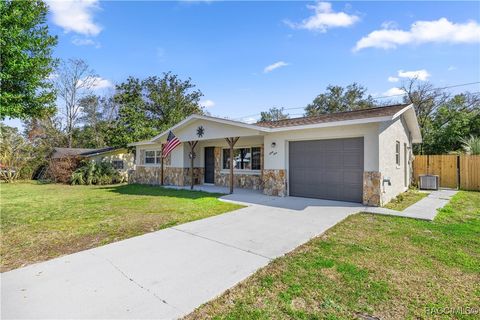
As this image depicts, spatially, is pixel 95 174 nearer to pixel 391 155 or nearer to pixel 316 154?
pixel 316 154

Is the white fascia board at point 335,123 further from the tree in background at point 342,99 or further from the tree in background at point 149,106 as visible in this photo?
the tree in background at point 342,99

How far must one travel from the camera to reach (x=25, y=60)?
411 inches

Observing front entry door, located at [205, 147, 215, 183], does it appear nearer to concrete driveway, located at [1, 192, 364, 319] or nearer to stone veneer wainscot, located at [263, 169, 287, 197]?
stone veneer wainscot, located at [263, 169, 287, 197]

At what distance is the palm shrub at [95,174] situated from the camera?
692 inches

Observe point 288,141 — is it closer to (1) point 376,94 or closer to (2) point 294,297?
(2) point 294,297

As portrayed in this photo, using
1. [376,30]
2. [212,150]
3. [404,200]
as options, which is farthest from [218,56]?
[404,200]

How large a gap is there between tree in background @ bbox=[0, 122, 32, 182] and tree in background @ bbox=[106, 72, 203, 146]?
821 centimetres

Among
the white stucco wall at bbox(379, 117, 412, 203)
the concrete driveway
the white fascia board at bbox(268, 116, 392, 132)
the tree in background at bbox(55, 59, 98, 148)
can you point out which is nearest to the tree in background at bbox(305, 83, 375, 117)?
the white stucco wall at bbox(379, 117, 412, 203)

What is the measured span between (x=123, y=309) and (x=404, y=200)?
9.84m

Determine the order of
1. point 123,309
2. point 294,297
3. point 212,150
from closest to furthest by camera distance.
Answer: point 123,309 → point 294,297 → point 212,150

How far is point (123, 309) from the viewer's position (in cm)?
272

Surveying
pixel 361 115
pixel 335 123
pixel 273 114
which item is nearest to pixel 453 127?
pixel 361 115

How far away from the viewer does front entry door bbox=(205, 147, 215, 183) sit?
14395 mm

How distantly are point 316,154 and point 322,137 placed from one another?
A: 27.8 inches
